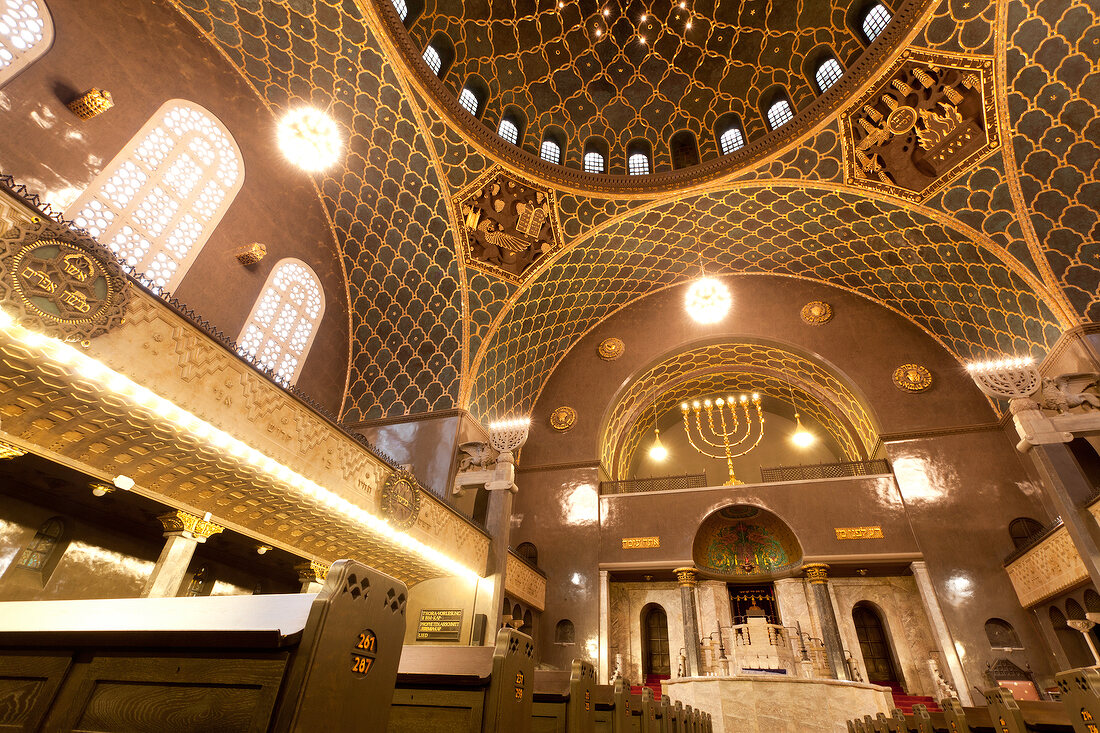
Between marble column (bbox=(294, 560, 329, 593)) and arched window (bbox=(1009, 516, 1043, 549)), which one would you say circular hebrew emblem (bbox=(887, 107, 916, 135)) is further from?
marble column (bbox=(294, 560, 329, 593))

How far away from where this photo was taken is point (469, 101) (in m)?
12.6

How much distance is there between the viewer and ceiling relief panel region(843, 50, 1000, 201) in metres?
10.1

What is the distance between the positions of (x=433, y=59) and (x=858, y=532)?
14.9 meters

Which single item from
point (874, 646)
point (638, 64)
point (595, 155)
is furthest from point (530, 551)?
point (638, 64)

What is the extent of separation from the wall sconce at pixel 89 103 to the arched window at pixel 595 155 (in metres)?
Answer: 9.91

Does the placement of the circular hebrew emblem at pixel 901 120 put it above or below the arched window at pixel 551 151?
below

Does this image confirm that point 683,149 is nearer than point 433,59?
No

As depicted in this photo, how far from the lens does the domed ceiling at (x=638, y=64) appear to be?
11.7 meters

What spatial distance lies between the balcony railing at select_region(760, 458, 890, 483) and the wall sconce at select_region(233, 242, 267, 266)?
42.9 feet

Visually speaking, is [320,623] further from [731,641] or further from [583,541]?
[731,641]

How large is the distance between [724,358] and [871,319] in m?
4.11

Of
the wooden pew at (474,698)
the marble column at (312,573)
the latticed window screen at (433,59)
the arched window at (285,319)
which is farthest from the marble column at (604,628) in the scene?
the latticed window screen at (433,59)

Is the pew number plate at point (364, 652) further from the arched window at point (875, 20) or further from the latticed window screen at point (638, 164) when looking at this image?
the latticed window screen at point (638, 164)

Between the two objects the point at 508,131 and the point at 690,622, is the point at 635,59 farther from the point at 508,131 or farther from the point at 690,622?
the point at 690,622
